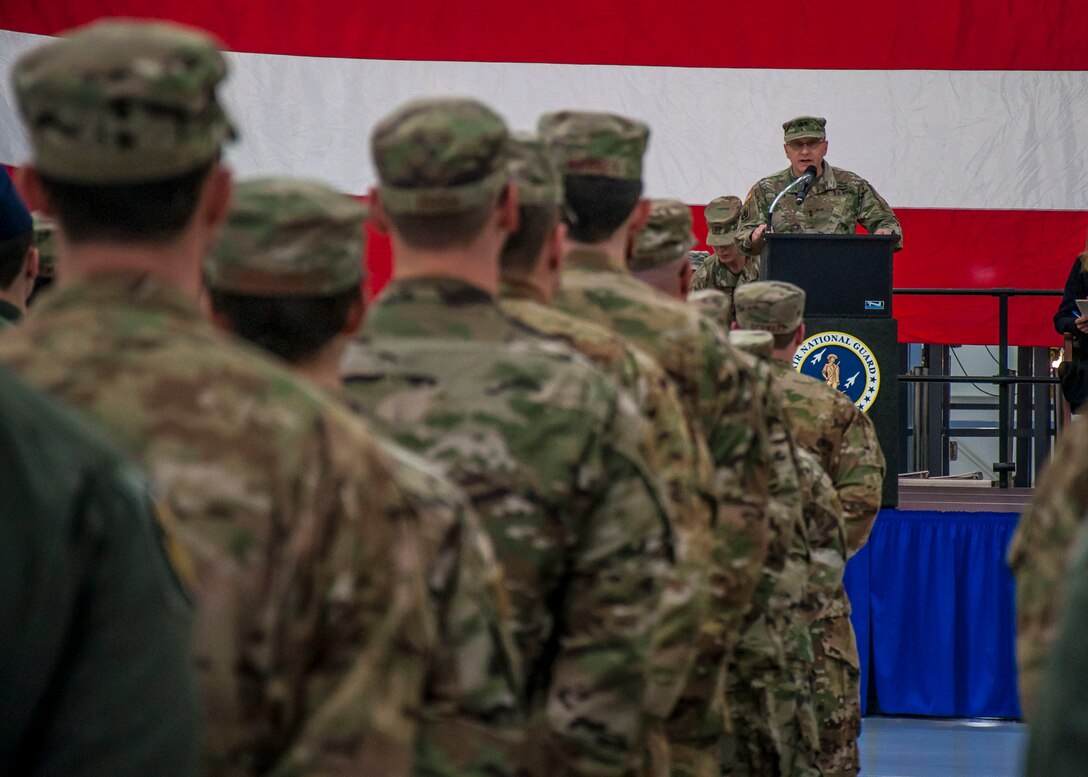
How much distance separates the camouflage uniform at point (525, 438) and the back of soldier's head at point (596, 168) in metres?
0.79

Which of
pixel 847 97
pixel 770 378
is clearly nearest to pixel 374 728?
pixel 770 378

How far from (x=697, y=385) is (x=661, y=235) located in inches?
24.4

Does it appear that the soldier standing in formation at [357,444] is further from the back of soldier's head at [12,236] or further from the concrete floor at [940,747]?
the concrete floor at [940,747]

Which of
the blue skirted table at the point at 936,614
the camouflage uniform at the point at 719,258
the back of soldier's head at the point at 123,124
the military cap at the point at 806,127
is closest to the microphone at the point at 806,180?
the military cap at the point at 806,127

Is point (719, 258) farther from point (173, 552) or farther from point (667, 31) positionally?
point (173, 552)

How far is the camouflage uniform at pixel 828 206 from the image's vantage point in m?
7.65

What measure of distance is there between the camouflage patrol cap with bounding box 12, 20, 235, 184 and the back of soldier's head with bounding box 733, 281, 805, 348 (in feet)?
12.5

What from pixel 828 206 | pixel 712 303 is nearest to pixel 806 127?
pixel 828 206

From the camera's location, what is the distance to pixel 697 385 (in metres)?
2.79

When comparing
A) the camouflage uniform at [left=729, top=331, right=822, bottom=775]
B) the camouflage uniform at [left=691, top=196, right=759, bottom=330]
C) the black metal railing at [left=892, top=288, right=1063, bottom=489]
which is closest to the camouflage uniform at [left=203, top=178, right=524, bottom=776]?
the camouflage uniform at [left=729, top=331, right=822, bottom=775]

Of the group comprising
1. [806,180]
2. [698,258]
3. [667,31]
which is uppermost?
[667,31]

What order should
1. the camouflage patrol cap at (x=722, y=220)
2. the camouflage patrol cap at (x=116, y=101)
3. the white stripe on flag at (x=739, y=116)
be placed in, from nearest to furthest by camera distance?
the camouflage patrol cap at (x=116, y=101)
the camouflage patrol cap at (x=722, y=220)
the white stripe on flag at (x=739, y=116)

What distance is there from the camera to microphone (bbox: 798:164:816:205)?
300 inches

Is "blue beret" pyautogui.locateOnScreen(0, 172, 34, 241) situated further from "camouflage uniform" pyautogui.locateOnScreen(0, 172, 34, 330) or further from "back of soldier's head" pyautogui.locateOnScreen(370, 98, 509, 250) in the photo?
"back of soldier's head" pyautogui.locateOnScreen(370, 98, 509, 250)
